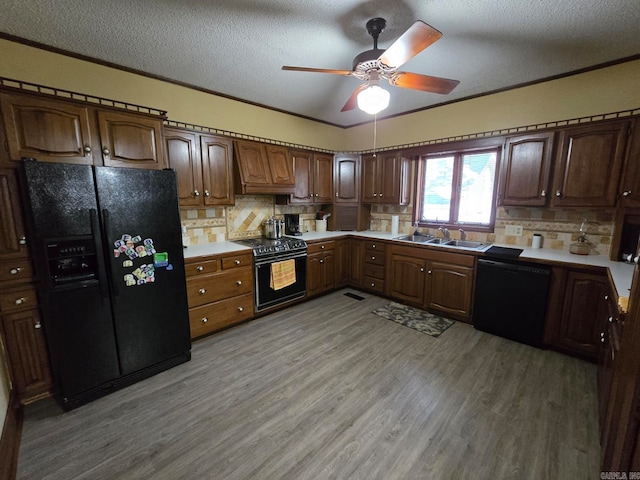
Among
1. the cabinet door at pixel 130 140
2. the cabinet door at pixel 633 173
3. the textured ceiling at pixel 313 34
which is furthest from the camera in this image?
the cabinet door at pixel 633 173

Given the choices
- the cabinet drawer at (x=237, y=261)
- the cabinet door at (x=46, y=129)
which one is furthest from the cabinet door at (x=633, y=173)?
A: the cabinet door at (x=46, y=129)

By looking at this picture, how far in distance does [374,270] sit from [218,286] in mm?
2142

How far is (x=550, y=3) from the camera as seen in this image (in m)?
1.78

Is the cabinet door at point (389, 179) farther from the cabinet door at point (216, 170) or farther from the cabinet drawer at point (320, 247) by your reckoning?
the cabinet door at point (216, 170)

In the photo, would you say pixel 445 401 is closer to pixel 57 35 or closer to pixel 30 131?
pixel 30 131

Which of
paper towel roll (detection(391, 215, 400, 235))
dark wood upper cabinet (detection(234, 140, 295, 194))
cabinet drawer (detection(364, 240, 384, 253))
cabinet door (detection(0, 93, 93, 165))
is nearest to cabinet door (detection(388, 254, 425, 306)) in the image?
cabinet drawer (detection(364, 240, 384, 253))

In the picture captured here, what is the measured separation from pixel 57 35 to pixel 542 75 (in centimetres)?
429

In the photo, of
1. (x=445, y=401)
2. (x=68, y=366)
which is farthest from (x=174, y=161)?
(x=445, y=401)

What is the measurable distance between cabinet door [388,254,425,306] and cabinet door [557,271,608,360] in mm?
1329

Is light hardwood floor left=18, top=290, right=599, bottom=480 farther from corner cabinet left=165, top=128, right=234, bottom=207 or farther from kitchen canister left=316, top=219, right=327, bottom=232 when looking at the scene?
kitchen canister left=316, top=219, right=327, bottom=232

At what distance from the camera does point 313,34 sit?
2.20 metres

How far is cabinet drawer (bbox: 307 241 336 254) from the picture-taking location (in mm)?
3579

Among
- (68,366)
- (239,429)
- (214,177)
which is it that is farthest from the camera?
(214,177)

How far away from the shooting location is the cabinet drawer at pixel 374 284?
3.77 metres
